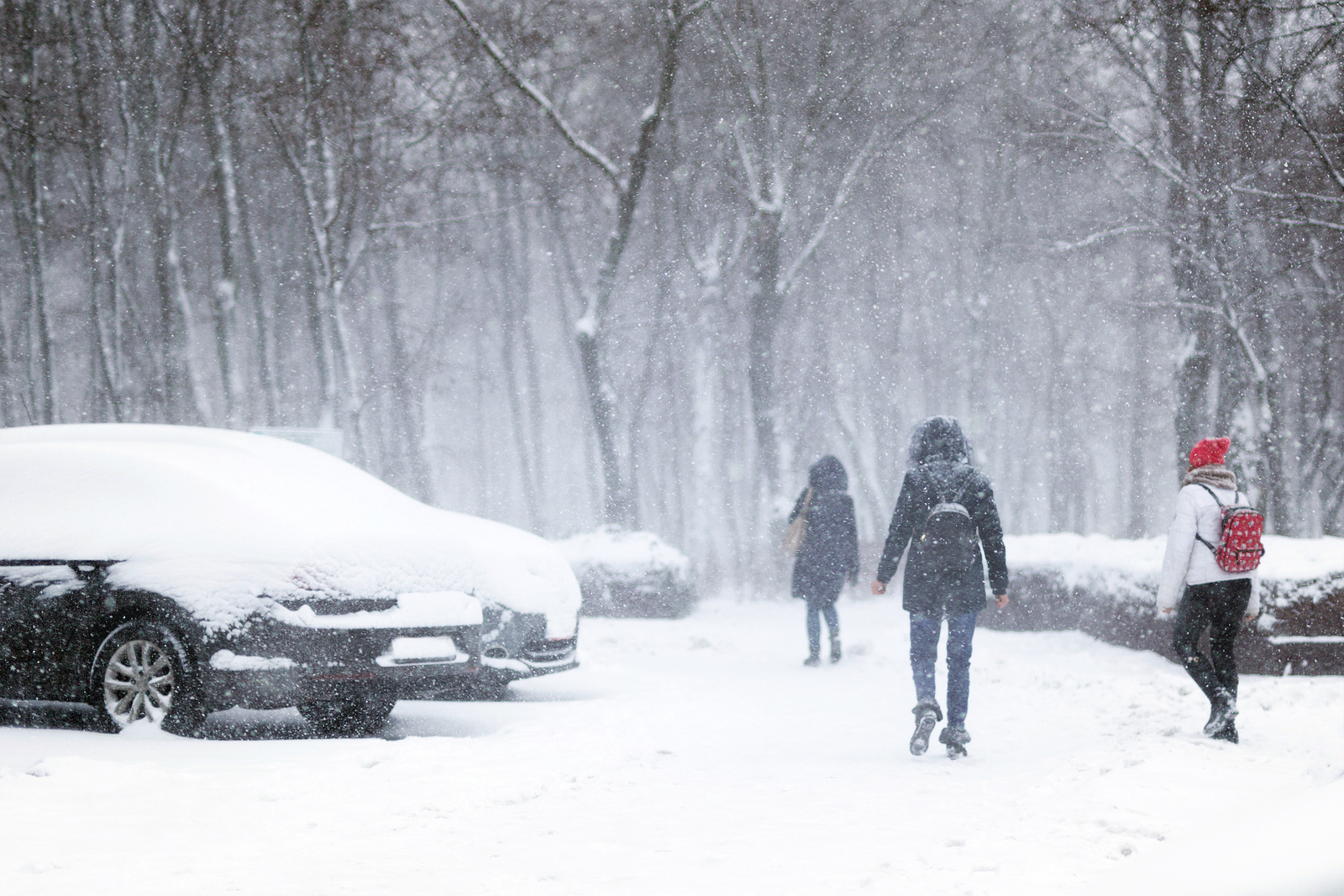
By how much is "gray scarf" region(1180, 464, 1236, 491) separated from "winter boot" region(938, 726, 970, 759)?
6.75ft

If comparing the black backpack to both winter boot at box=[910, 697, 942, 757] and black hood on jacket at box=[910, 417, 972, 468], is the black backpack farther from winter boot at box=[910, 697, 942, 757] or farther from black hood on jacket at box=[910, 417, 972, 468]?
winter boot at box=[910, 697, 942, 757]

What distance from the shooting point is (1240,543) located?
7.02 metres

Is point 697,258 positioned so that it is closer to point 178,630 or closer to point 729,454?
point 729,454

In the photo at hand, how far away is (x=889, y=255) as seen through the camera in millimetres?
29938

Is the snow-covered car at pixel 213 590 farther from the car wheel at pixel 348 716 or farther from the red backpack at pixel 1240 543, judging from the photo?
the red backpack at pixel 1240 543

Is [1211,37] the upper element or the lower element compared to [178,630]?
upper

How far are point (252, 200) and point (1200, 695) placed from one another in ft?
67.5

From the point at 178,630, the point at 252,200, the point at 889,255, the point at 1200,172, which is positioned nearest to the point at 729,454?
the point at 889,255

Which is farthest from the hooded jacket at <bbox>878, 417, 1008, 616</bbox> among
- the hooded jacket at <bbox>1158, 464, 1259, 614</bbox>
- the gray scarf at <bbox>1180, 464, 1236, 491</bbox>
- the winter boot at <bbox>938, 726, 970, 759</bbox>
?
the gray scarf at <bbox>1180, 464, 1236, 491</bbox>

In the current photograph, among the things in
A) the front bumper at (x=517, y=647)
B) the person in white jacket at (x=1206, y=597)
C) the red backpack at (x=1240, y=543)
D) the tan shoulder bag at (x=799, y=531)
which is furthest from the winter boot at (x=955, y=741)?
the tan shoulder bag at (x=799, y=531)

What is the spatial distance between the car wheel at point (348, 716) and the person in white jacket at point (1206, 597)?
4.45m

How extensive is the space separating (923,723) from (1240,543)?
1999 mm

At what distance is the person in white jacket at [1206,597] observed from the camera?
23.2 ft

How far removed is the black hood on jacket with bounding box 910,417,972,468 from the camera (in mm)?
7180
